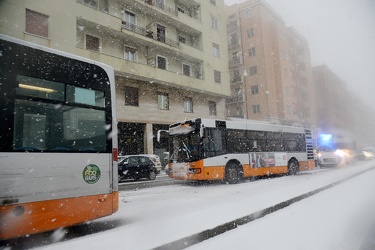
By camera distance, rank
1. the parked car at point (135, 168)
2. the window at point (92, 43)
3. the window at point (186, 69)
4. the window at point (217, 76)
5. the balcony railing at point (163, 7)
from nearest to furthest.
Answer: the parked car at point (135, 168) < the window at point (92, 43) < the balcony railing at point (163, 7) < the window at point (186, 69) < the window at point (217, 76)

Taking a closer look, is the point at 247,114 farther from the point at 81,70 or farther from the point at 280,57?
the point at 81,70

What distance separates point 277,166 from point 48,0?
652 inches

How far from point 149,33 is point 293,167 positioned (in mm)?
15435

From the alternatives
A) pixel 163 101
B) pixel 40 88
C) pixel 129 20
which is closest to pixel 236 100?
pixel 163 101

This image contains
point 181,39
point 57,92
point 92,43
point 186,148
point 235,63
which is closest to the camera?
point 57,92

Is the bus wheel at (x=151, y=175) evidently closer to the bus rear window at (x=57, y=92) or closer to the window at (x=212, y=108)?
the bus rear window at (x=57, y=92)

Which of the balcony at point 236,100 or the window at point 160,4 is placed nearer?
the window at point 160,4

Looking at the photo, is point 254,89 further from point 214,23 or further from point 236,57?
point 214,23

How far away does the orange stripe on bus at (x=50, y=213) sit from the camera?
145 inches

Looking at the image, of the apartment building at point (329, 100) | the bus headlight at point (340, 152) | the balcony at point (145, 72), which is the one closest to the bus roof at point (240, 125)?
the bus headlight at point (340, 152)

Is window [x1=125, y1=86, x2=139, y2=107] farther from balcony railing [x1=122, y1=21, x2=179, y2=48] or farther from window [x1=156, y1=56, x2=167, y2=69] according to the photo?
balcony railing [x1=122, y1=21, x2=179, y2=48]

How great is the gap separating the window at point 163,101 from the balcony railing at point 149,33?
4.46 m

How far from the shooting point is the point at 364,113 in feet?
286

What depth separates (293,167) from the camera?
15.2m
